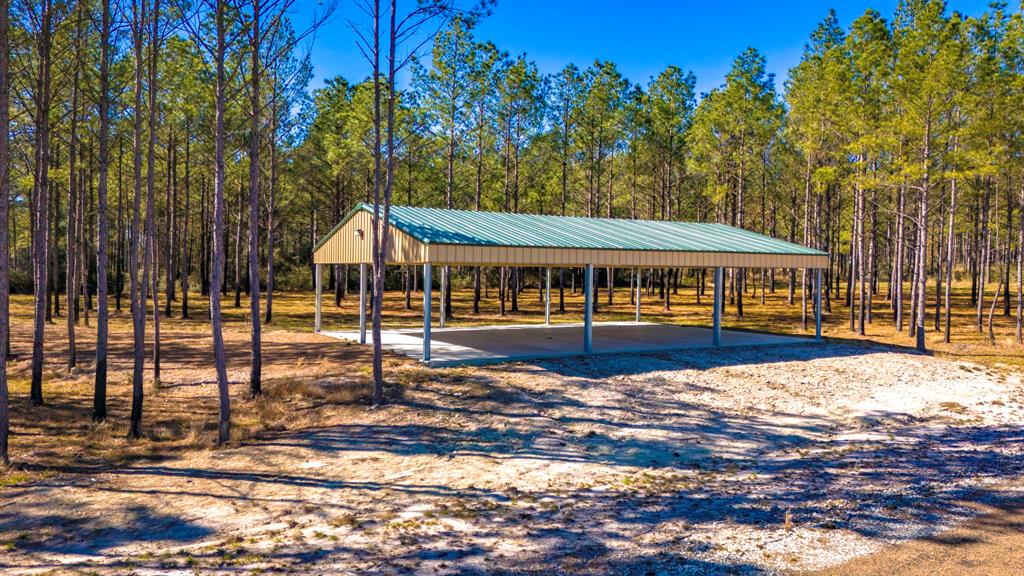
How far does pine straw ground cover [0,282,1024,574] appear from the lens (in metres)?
6.14

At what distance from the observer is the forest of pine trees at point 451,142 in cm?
1234

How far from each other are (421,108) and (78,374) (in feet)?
58.4

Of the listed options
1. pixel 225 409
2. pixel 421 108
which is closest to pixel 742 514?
pixel 225 409

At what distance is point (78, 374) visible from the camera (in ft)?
50.6

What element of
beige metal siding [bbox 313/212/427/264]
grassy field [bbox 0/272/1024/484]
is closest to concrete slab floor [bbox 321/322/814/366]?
grassy field [bbox 0/272/1024/484]

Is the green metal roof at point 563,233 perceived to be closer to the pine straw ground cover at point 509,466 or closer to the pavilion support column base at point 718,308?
the pavilion support column base at point 718,308

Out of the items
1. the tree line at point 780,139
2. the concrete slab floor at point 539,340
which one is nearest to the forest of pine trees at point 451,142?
the tree line at point 780,139

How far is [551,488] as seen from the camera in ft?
26.4

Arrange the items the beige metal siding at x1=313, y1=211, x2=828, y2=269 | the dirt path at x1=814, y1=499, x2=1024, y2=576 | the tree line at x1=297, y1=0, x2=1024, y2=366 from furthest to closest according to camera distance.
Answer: the tree line at x1=297, y1=0, x2=1024, y2=366
the beige metal siding at x1=313, y1=211, x2=828, y2=269
the dirt path at x1=814, y1=499, x2=1024, y2=576

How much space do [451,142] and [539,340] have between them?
489 inches

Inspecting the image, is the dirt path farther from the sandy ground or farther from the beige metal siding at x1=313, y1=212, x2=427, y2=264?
the beige metal siding at x1=313, y1=212, x2=427, y2=264

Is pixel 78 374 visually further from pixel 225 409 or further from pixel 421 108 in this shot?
pixel 421 108

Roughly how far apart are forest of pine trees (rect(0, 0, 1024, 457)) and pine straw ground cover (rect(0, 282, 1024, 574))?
1.36m

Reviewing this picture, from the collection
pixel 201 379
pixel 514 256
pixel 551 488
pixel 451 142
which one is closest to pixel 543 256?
pixel 514 256
